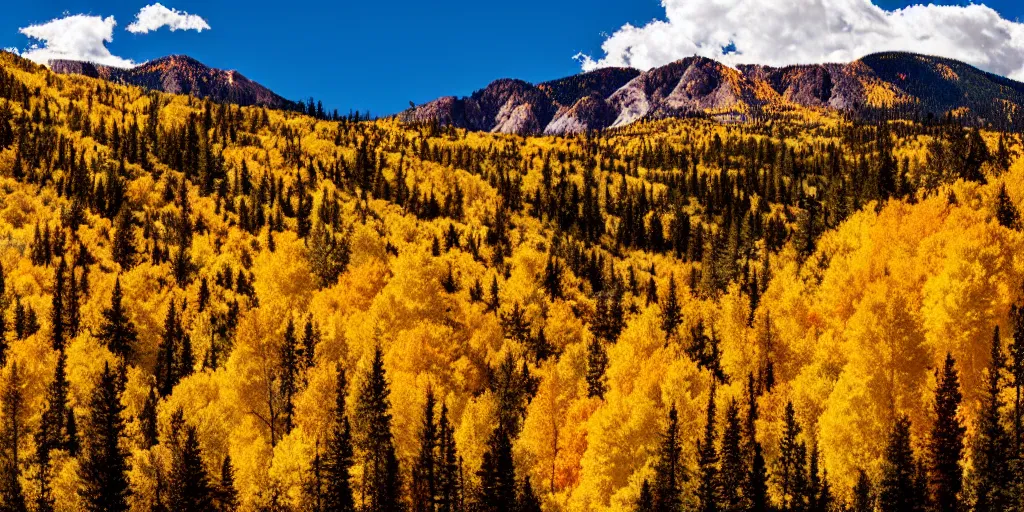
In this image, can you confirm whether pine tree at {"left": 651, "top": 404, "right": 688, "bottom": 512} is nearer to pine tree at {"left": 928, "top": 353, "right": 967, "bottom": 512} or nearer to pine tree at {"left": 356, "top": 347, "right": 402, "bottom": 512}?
pine tree at {"left": 928, "top": 353, "right": 967, "bottom": 512}

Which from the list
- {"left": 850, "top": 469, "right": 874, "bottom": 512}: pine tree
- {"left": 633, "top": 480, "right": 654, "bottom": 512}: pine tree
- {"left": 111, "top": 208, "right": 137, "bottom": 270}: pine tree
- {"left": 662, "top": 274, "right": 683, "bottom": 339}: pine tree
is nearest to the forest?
{"left": 633, "top": 480, "right": 654, "bottom": 512}: pine tree

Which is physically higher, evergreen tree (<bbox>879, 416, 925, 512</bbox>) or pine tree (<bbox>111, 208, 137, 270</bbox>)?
pine tree (<bbox>111, 208, 137, 270</bbox>)

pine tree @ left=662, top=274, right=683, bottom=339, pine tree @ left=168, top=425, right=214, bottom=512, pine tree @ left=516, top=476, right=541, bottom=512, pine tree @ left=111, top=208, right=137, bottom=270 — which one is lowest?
pine tree @ left=516, top=476, right=541, bottom=512

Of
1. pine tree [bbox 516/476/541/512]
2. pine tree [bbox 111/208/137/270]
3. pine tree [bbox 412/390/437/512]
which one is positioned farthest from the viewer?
pine tree [bbox 111/208/137/270]

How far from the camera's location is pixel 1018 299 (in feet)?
189

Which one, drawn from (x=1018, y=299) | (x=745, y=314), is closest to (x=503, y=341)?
(x=745, y=314)

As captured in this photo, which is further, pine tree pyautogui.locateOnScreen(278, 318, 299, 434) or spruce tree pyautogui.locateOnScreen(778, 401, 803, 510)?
pine tree pyautogui.locateOnScreen(278, 318, 299, 434)

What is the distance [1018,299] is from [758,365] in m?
20.9

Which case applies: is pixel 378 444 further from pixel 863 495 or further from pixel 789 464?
pixel 863 495

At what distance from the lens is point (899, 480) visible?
4612cm

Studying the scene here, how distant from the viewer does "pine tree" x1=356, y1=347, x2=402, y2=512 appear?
51562mm

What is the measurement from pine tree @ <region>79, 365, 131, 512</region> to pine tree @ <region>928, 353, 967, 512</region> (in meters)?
56.2

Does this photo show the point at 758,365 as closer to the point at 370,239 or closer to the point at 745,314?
the point at 745,314

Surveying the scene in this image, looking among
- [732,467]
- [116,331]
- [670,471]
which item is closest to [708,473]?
[732,467]
